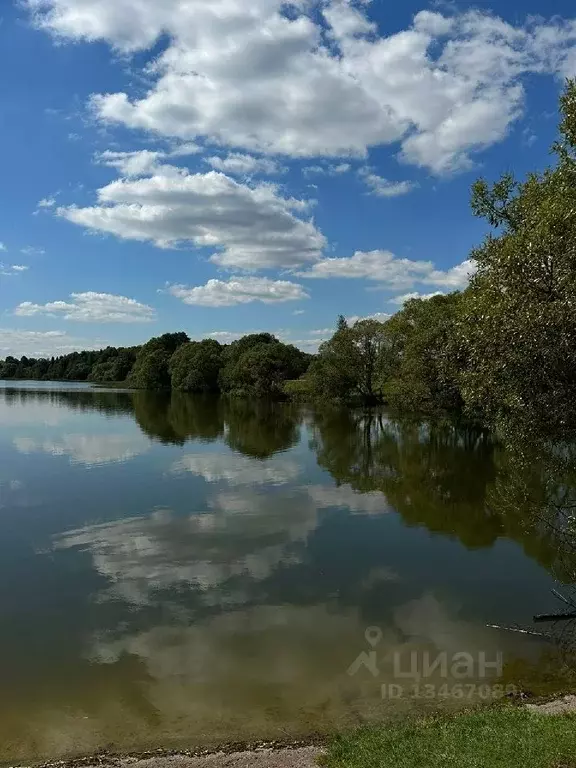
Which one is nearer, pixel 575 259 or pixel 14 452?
pixel 575 259

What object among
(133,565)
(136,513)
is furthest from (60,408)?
(133,565)

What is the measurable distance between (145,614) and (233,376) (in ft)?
337

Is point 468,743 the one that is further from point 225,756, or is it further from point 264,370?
point 264,370

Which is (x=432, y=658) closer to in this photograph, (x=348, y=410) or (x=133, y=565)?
(x=133, y=565)

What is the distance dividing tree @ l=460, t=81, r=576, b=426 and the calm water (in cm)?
489

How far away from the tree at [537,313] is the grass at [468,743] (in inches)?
214

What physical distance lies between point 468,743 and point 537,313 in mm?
6930

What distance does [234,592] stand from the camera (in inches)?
645

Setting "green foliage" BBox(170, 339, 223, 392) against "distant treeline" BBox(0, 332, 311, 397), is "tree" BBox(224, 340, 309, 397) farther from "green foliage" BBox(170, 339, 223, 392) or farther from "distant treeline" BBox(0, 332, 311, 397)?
"green foliage" BBox(170, 339, 223, 392)

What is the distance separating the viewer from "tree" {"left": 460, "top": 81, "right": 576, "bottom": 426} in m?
10.1

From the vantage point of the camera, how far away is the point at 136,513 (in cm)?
2470

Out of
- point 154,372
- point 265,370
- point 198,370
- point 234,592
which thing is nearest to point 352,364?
point 265,370

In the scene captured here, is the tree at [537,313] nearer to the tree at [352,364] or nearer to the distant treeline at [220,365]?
the tree at [352,364]

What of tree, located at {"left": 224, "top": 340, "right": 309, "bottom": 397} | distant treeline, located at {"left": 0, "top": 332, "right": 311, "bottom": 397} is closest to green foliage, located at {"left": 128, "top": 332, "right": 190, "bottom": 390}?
distant treeline, located at {"left": 0, "top": 332, "right": 311, "bottom": 397}
